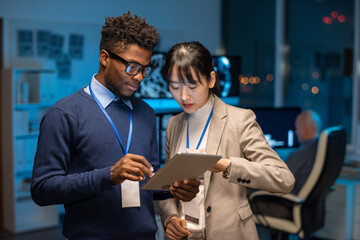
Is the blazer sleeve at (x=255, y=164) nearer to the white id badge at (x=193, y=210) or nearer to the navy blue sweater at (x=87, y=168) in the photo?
the white id badge at (x=193, y=210)

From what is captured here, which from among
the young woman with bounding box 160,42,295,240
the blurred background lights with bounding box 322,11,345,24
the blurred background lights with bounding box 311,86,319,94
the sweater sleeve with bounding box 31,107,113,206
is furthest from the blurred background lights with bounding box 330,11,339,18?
the sweater sleeve with bounding box 31,107,113,206

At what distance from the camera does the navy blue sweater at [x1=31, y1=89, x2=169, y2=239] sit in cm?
129

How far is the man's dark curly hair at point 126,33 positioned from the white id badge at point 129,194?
0.43 meters

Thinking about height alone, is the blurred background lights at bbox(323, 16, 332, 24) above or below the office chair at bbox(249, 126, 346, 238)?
above

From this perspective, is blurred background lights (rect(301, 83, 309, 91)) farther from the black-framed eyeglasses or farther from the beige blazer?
the black-framed eyeglasses

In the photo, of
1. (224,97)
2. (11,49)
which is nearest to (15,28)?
(11,49)

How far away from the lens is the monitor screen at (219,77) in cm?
293

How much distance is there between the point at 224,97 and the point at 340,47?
2.53m

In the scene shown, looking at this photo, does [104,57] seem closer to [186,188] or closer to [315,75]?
[186,188]

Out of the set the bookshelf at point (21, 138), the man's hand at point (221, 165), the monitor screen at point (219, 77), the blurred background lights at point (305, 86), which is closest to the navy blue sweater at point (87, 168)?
the man's hand at point (221, 165)

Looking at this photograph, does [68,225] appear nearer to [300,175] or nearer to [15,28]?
[300,175]

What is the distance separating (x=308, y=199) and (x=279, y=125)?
1.98 feet

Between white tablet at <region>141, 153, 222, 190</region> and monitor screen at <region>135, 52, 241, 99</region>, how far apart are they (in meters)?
1.59

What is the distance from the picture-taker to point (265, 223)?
333 centimetres
